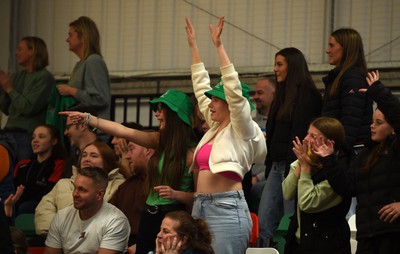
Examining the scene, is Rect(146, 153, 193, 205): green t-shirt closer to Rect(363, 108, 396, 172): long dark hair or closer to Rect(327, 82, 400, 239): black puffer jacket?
Rect(327, 82, 400, 239): black puffer jacket

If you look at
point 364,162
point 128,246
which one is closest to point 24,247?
point 128,246

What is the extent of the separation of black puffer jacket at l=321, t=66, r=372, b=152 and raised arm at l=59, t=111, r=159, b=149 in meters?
1.43

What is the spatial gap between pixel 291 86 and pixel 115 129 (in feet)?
5.72

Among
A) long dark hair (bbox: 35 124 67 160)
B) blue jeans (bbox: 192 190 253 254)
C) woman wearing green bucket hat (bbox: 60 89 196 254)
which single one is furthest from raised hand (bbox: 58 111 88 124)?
long dark hair (bbox: 35 124 67 160)

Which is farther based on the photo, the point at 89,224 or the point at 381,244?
the point at 89,224

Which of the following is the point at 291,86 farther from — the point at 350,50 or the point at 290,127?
the point at 350,50

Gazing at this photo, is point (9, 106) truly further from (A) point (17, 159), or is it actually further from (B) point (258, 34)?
(B) point (258, 34)

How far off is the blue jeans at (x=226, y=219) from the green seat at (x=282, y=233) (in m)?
0.95

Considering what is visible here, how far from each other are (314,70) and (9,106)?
9.87ft

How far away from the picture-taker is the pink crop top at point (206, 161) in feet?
23.2

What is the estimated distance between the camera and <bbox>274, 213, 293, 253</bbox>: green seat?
7.97 m

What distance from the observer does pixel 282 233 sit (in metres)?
7.99

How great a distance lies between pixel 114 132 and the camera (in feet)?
24.5

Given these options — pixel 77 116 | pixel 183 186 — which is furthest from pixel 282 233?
pixel 77 116
